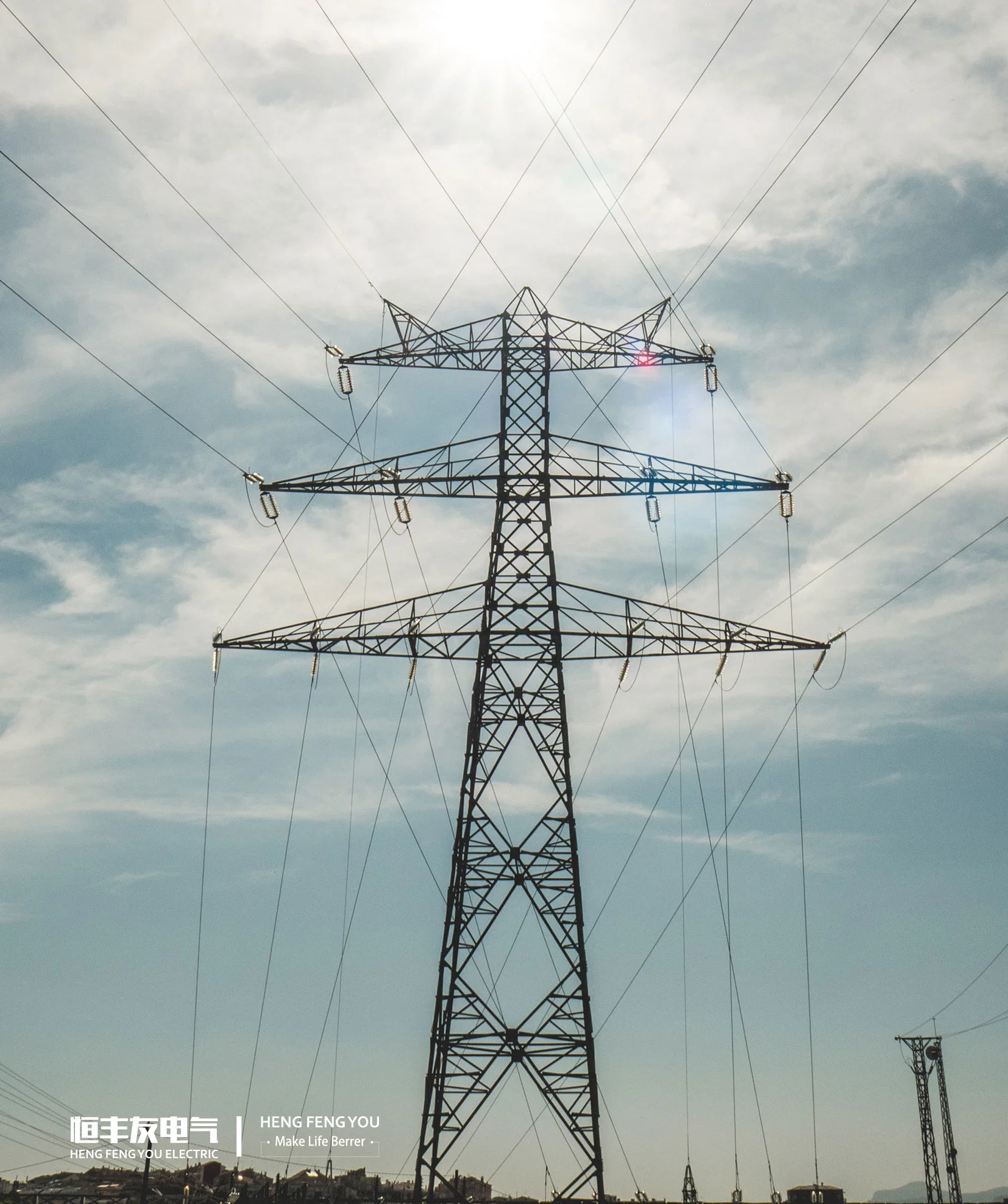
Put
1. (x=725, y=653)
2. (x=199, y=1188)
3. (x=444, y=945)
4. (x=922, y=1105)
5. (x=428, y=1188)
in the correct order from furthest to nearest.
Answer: (x=922, y=1105)
(x=199, y=1188)
(x=725, y=653)
(x=444, y=945)
(x=428, y=1188)

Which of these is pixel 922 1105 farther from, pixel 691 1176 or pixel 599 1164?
pixel 599 1164

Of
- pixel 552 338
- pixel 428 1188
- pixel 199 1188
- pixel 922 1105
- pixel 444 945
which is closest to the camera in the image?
pixel 428 1188

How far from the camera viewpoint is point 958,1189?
57844mm

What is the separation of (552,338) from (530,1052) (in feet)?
54.5

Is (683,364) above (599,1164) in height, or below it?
above

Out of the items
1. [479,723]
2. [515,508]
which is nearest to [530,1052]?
[479,723]

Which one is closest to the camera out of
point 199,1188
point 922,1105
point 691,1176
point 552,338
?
point 552,338

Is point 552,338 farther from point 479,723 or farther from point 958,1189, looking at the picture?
point 958,1189

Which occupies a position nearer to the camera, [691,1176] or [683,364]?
[683,364]

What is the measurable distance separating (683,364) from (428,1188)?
64.4 feet

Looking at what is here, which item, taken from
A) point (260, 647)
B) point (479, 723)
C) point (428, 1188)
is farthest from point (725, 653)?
point (428, 1188)

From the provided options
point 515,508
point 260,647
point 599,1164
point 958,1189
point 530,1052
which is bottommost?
point 958,1189

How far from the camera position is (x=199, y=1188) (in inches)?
2199

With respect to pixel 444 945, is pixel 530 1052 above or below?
below
